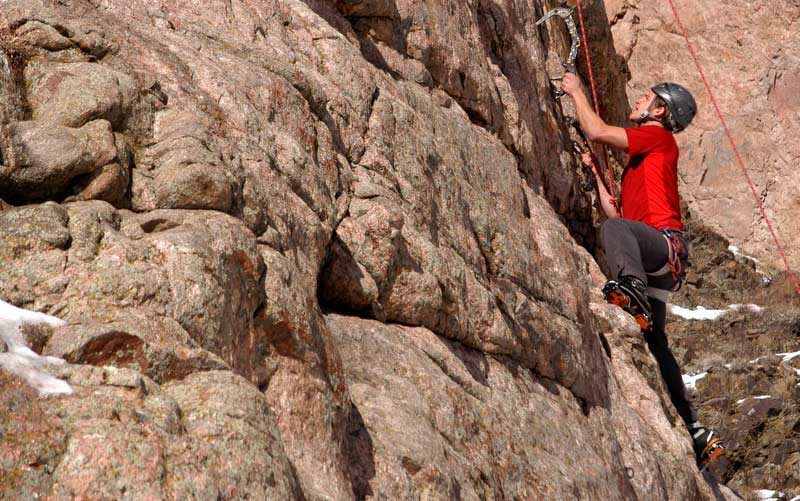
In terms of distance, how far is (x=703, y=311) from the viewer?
25.4 metres

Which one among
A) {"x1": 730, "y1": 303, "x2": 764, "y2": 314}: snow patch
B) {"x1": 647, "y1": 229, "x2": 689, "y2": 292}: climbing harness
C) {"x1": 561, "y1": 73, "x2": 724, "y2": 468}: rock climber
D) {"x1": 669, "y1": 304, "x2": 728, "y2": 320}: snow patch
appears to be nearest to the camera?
{"x1": 561, "y1": 73, "x2": 724, "y2": 468}: rock climber

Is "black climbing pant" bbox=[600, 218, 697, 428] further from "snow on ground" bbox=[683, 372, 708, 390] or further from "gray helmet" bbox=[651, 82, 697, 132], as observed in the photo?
"snow on ground" bbox=[683, 372, 708, 390]

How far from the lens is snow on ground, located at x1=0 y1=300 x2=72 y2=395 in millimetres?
3865

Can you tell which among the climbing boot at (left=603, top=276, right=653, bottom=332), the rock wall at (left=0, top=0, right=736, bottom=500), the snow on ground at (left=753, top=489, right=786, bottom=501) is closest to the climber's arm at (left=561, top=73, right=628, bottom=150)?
the rock wall at (left=0, top=0, right=736, bottom=500)

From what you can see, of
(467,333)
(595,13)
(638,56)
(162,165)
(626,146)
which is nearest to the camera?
(162,165)

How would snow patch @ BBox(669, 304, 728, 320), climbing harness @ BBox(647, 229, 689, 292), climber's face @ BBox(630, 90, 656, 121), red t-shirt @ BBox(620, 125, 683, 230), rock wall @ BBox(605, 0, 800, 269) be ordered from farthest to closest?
1. rock wall @ BBox(605, 0, 800, 269)
2. snow patch @ BBox(669, 304, 728, 320)
3. climber's face @ BBox(630, 90, 656, 121)
4. red t-shirt @ BBox(620, 125, 683, 230)
5. climbing harness @ BBox(647, 229, 689, 292)

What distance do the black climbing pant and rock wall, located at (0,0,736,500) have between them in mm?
484

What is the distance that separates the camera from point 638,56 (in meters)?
32.5

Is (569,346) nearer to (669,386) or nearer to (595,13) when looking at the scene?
(669,386)

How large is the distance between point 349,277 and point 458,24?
482cm

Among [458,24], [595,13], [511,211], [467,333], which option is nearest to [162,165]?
[467,333]

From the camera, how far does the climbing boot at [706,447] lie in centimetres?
1111

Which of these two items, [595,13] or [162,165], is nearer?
[162,165]

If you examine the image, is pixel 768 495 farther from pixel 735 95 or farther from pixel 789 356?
pixel 735 95
